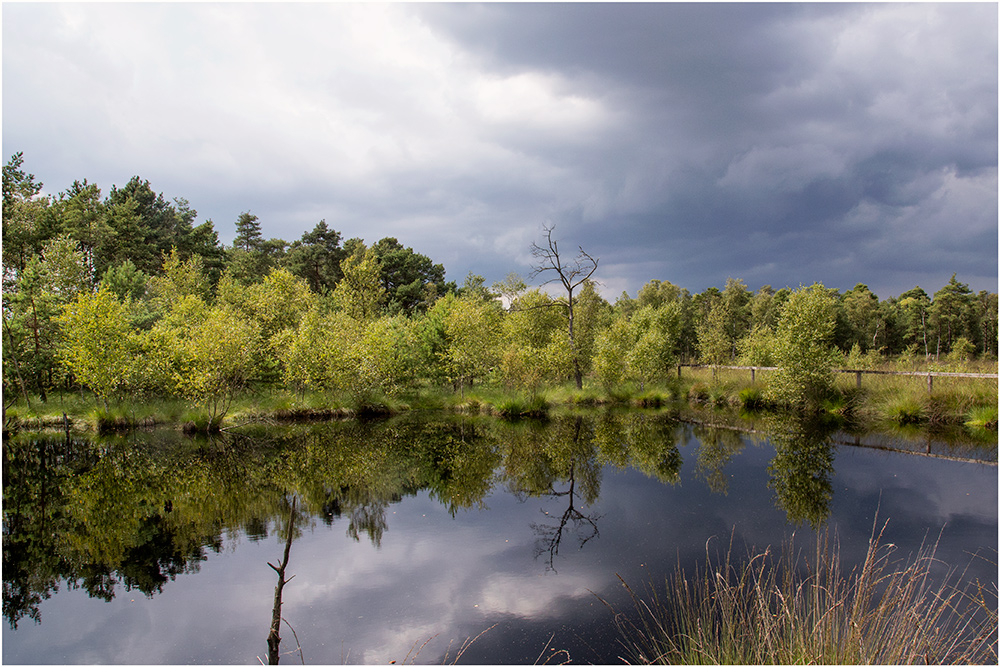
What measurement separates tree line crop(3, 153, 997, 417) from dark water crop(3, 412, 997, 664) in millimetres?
4894

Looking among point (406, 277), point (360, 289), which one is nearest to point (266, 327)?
point (360, 289)

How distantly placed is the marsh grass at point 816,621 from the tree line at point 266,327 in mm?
15906

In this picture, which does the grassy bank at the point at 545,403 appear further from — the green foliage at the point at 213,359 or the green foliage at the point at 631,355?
the green foliage at the point at 213,359

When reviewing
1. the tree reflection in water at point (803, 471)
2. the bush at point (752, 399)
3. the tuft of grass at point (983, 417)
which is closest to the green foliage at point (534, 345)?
the bush at point (752, 399)

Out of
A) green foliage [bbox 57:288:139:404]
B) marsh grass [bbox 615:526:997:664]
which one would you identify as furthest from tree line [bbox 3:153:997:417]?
marsh grass [bbox 615:526:997:664]

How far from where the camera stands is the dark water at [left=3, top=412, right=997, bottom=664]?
5477 millimetres

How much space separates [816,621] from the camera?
3.83 metres

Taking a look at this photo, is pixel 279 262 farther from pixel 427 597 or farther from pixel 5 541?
pixel 427 597

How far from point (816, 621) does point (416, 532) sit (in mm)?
5794

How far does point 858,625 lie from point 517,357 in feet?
61.0

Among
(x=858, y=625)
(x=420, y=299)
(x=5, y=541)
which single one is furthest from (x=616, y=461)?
(x=420, y=299)

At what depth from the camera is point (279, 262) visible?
49094mm

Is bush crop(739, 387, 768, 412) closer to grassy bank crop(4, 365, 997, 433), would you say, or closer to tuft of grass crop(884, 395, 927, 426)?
grassy bank crop(4, 365, 997, 433)

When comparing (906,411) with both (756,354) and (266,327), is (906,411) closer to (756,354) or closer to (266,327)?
(756,354)
